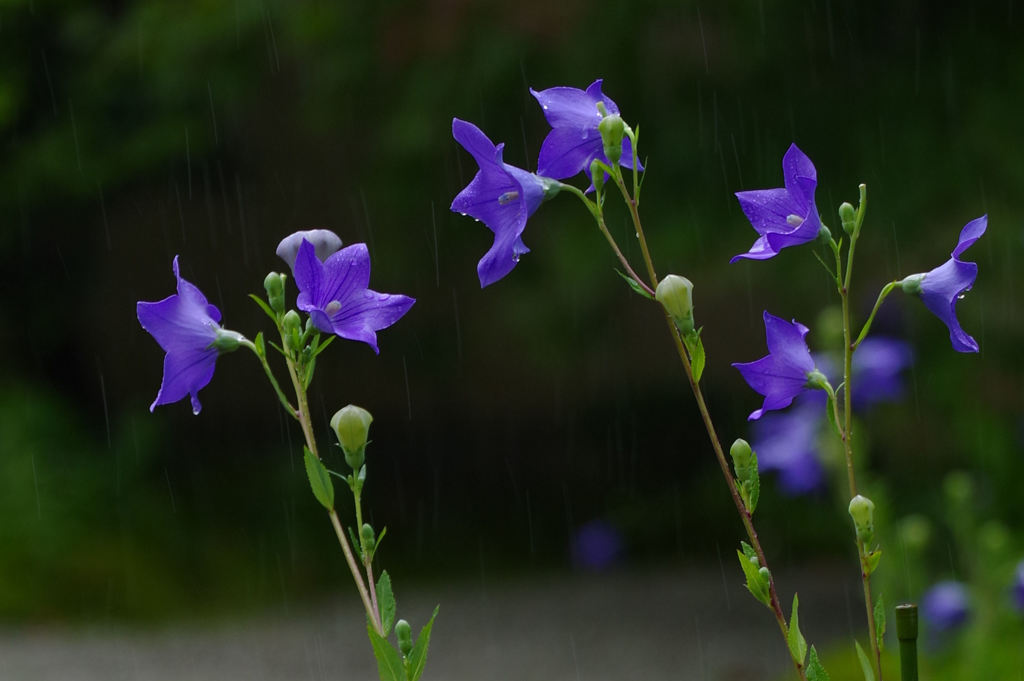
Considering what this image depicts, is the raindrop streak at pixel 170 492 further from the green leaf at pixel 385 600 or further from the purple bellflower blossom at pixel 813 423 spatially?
the green leaf at pixel 385 600

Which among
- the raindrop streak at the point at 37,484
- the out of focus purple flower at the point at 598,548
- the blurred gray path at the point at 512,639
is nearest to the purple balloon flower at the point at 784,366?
the blurred gray path at the point at 512,639

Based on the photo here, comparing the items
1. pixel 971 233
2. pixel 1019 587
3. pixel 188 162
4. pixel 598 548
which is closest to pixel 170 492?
pixel 188 162

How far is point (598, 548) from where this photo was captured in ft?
18.2

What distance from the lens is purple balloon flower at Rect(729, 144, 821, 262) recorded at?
705mm

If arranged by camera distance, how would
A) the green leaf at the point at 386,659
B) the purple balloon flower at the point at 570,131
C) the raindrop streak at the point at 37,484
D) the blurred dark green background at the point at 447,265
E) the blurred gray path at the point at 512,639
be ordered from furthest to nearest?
the raindrop streak at the point at 37,484
the blurred gray path at the point at 512,639
the blurred dark green background at the point at 447,265
the purple balloon flower at the point at 570,131
the green leaf at the point at 386,659

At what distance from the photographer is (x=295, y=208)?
679cm

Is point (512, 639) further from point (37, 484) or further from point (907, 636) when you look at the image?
point (907, 636)

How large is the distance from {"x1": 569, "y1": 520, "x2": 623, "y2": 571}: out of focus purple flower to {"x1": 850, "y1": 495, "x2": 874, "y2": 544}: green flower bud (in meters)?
4.88

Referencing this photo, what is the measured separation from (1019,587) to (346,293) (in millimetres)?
1638

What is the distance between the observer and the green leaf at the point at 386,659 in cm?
67

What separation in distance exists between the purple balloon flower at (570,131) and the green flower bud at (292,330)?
0.64 ft

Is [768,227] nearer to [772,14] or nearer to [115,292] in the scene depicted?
[772,14]

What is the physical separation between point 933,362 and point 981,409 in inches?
10.6

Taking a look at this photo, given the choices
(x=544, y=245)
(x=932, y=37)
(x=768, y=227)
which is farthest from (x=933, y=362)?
(x=768, y=227)
